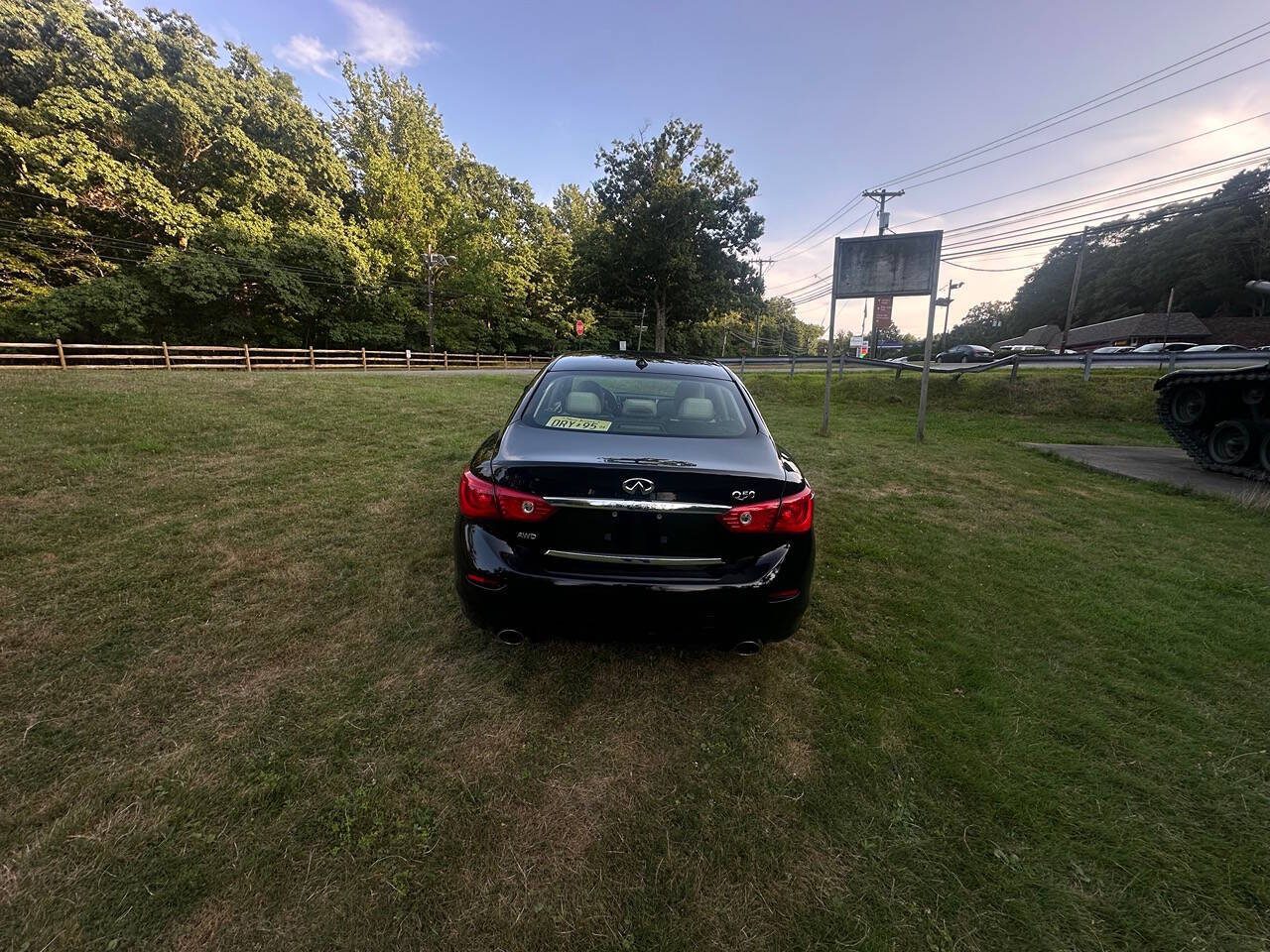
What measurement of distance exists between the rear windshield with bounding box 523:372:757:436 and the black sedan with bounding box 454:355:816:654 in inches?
13.3

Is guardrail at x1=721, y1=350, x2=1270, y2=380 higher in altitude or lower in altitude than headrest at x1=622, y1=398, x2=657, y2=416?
higher

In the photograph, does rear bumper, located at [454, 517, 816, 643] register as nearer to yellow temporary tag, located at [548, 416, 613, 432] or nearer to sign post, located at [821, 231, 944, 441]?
yellow temporary tag, located at [548, 416, 613, 432]

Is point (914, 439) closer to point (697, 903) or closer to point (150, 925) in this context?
point (697, 903)

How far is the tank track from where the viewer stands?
6976 millimetres

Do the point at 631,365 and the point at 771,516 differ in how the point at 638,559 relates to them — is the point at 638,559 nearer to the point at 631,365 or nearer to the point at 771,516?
the point at 771,516

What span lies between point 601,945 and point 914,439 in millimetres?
10166

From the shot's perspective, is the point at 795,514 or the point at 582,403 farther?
the point at 582,403

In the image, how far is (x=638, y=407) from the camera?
9.84 ft

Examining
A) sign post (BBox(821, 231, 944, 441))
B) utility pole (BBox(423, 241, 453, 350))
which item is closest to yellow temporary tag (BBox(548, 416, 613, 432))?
sign post (BBox(821, 231, 944, 441))

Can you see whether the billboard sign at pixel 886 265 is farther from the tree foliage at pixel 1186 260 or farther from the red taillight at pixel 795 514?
the tree foliage at pixel 1186 260

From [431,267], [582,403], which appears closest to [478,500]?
[582,403]

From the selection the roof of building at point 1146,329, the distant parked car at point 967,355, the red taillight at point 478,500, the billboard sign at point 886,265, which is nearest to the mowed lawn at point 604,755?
the red taillight at point 478,500

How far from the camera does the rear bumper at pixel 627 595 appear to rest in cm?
203

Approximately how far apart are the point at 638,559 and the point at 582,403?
118 cm
